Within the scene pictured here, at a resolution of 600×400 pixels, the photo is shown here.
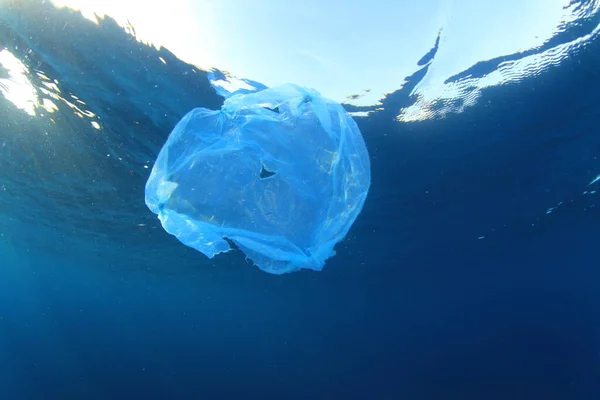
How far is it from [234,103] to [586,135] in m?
10.1

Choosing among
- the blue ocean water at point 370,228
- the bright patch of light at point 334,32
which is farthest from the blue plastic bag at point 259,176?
the blue ocean water at point 370,228

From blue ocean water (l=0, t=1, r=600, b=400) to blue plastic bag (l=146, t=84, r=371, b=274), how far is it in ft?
11.4

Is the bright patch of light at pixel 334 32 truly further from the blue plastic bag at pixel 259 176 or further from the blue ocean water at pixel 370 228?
the blue plastic bag at pixel 259 176

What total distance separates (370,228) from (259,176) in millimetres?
12663

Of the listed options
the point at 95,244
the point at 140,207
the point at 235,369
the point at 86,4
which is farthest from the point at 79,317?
the point at 86,4

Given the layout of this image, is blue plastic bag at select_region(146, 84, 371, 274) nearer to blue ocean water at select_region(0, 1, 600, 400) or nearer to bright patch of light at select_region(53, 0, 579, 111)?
bright patch of light at select_region(53, 0, 579, 111)

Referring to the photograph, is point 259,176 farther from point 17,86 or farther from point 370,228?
point 370,228

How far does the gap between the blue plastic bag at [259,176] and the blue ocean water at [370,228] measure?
3.47 m

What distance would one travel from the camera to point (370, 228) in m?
15.7

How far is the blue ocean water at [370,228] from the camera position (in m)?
7.04

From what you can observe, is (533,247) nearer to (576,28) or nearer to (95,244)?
(576,28)

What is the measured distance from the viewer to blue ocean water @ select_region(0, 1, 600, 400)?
704cm

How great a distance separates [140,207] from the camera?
45.5ft

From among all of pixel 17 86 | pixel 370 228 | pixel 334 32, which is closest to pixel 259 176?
pixel 334 32
